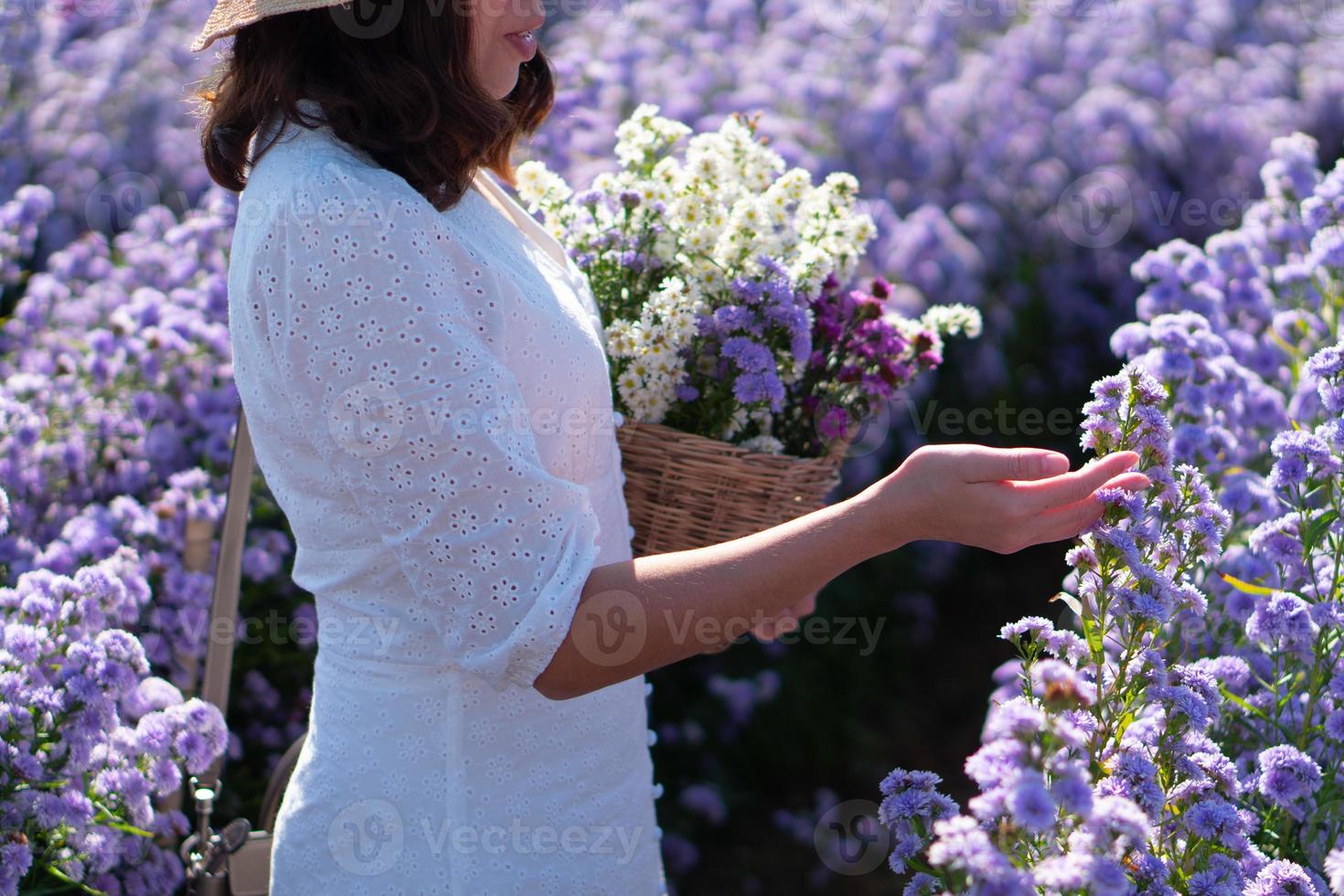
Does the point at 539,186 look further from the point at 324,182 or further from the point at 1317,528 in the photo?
the point at 1317,528

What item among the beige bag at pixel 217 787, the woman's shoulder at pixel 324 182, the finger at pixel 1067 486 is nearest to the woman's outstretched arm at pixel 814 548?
the finger at pixel 1067 486

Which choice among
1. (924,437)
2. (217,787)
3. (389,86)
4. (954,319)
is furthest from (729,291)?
(924,437)

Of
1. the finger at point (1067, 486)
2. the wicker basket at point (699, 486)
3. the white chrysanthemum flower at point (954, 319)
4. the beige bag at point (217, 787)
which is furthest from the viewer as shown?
the white chrysanthemum flower at point (954, 319)

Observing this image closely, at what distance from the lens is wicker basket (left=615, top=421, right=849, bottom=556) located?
59.7 inches

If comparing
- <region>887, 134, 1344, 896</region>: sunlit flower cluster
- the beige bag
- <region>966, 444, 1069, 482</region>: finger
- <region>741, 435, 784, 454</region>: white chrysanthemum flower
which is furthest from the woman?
the beige bag

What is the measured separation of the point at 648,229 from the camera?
174 cm

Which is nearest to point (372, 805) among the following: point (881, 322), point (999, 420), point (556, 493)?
point (556, 493)

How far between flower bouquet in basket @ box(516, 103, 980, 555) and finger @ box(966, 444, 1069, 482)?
18.6 inches

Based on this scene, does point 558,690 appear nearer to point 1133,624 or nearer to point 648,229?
point 1133,624

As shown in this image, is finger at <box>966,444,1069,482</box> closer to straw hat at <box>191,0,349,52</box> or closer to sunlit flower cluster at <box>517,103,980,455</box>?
sunlit flower cluster at <box>517,103,980,455</box>

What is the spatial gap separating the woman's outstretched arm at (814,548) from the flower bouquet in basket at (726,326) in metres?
0.41

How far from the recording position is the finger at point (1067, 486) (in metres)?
1.04

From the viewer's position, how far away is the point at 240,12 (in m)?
1.21

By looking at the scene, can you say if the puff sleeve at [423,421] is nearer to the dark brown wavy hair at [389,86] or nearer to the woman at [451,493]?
the woman at [451,493]
